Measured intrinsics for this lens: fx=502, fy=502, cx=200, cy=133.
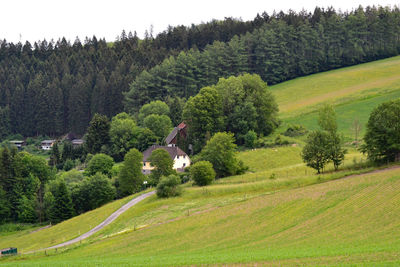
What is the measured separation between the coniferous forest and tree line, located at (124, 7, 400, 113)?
26 centimetres

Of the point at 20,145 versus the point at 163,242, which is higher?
the point at 20,145

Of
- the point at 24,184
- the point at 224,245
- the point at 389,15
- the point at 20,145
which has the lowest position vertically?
the point at 224,245

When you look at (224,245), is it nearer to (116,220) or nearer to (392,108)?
(116,220)

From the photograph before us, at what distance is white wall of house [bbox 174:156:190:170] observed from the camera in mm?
83375

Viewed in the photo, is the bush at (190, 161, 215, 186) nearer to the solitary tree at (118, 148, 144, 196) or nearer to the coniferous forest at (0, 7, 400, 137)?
the solitary tree at (118, 148, 144, 196)

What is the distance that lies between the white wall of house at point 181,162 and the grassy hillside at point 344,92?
23.7 m

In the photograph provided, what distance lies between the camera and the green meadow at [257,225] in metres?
30.7

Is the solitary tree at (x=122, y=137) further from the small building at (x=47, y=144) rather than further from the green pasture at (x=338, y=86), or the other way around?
the small building at (x=47, y=144)

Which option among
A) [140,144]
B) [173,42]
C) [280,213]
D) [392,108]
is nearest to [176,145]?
[140,144]

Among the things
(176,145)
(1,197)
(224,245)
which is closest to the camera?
(224,245)

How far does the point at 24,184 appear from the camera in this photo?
3430 inches

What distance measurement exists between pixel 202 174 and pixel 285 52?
75256mm

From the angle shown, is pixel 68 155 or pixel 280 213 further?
pixel 68 155

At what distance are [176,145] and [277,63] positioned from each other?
2048 inches
